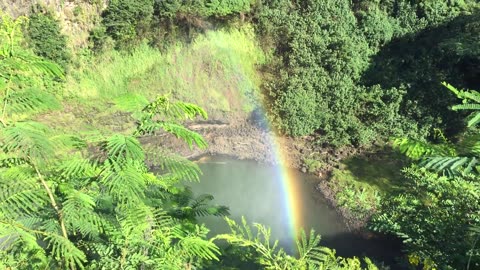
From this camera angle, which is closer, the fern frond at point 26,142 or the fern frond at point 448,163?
the fern frond at point 26,142

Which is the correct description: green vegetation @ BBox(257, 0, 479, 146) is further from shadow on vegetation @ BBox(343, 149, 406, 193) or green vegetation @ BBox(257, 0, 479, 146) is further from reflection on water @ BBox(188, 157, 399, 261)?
reflection on water @ BBox(188, 157, 399, 261)

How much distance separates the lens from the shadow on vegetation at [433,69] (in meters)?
11.6

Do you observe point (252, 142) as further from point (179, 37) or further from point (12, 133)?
point (12, 133)

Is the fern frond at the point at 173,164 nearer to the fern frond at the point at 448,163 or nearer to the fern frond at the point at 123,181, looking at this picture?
the fern frond at the point at 123,181

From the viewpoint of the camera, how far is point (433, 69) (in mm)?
11953

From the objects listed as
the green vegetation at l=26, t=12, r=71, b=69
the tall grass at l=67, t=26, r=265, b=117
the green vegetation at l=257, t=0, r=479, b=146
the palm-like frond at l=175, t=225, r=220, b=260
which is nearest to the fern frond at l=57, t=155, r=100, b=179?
the palm-like frond at l=175, t=225, r=220, b=260

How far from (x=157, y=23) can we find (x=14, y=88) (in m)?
11.3

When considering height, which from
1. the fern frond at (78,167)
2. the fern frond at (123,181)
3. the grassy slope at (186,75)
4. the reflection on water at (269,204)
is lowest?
the reflection on water at (269,204)

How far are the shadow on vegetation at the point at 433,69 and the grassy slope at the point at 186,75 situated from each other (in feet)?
12.2

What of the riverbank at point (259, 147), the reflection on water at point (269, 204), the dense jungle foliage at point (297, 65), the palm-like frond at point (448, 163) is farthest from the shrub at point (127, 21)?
the palm-like frond at point (448, 163)

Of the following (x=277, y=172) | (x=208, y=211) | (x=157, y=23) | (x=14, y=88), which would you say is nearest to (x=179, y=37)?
(x=157, y=23)

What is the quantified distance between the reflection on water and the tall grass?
229cm

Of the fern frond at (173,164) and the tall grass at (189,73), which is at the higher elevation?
the fern frond at (173,164)

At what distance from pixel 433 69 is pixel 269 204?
6.19m
